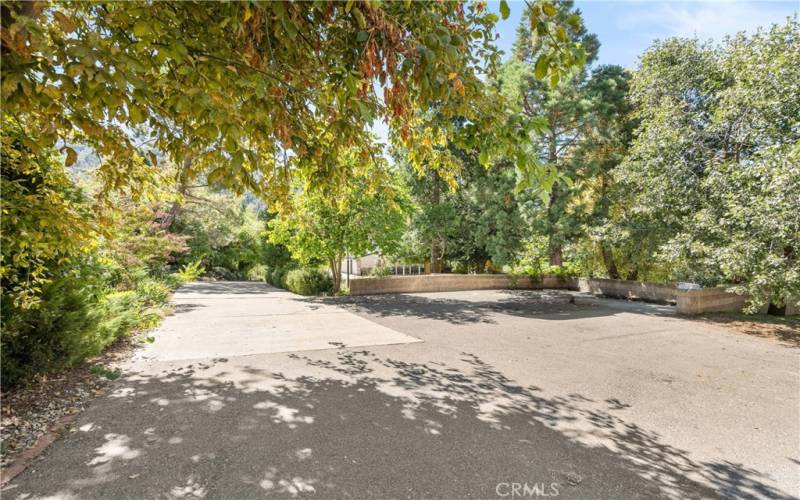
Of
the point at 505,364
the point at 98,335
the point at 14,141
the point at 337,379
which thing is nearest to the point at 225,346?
the point at 98,335

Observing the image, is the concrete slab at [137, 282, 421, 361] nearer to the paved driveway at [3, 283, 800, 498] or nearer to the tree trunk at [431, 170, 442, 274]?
the paved driveway at [3, 283, 800, 498]

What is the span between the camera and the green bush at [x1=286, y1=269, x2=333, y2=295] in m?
16.8

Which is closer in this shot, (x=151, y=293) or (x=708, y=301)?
(x=151, y=293)

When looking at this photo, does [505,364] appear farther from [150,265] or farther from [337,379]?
[150,265]

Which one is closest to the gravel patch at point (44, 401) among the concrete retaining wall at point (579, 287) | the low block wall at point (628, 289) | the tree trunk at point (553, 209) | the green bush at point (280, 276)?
the concrete retaining wall at point (579, 287)

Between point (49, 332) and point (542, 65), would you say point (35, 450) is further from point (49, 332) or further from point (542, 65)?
point (542, 65)

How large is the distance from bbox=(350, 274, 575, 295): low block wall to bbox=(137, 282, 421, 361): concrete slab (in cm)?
507

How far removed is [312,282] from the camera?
16.8m

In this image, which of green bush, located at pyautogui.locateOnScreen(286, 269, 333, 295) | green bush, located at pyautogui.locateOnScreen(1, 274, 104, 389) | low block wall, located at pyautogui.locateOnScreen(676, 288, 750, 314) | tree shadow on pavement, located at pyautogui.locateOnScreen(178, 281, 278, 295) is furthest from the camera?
tree shadow on pavement, located at pyautogui.locateOnScreen(178, 281, 278, 295)

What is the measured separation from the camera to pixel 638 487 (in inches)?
117

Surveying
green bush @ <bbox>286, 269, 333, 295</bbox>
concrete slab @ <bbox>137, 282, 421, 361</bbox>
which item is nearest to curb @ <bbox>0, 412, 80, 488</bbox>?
concrete slab @ <bbox>137, 282, 421, 361</bbox>

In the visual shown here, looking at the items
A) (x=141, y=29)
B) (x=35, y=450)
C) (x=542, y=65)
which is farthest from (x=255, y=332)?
(x=542, y=65)

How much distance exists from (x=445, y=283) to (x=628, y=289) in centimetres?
843

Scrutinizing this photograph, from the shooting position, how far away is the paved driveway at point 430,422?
294 cm
